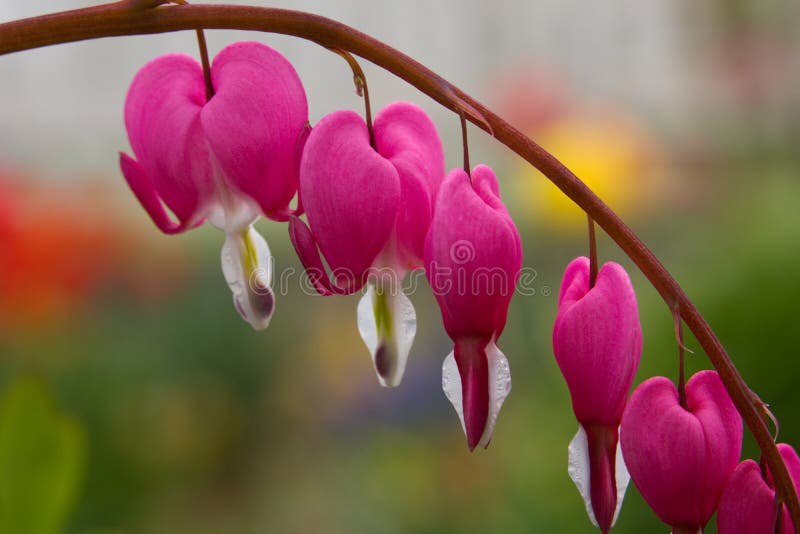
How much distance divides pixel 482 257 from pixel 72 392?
99.6 inches

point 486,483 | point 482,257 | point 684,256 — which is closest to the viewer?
point 482,257

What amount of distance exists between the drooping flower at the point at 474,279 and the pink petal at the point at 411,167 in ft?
0.14

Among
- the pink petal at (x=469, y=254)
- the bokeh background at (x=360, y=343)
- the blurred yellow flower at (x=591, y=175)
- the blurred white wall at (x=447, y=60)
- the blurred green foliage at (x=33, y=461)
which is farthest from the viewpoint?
the blurred white wall at (x=447, y=60)

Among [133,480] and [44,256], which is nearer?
[44,256]

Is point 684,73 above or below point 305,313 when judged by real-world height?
above

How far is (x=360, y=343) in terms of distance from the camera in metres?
3.16

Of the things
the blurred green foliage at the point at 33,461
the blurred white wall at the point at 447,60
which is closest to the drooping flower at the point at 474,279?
the blurred green foliage at the point at 33,461

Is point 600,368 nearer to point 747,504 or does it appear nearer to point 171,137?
point 747,504

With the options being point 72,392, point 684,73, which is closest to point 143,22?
point 72,392

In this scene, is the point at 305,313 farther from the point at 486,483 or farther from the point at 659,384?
the point at 659,384

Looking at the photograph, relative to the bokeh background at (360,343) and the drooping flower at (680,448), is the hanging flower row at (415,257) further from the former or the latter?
the bokeh background at (360,343)

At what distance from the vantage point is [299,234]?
65 cm

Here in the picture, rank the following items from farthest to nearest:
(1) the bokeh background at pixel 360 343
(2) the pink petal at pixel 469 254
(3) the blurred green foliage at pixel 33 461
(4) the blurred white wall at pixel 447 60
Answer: (4) the blurred white wall at pixel 447 60
(1) the bokeh background at pixel 360 343
(3) the blurred green foliage at pixel 33 461
(2) the pink petal at pixel 469 254

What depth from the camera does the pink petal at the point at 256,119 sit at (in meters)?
0.65
